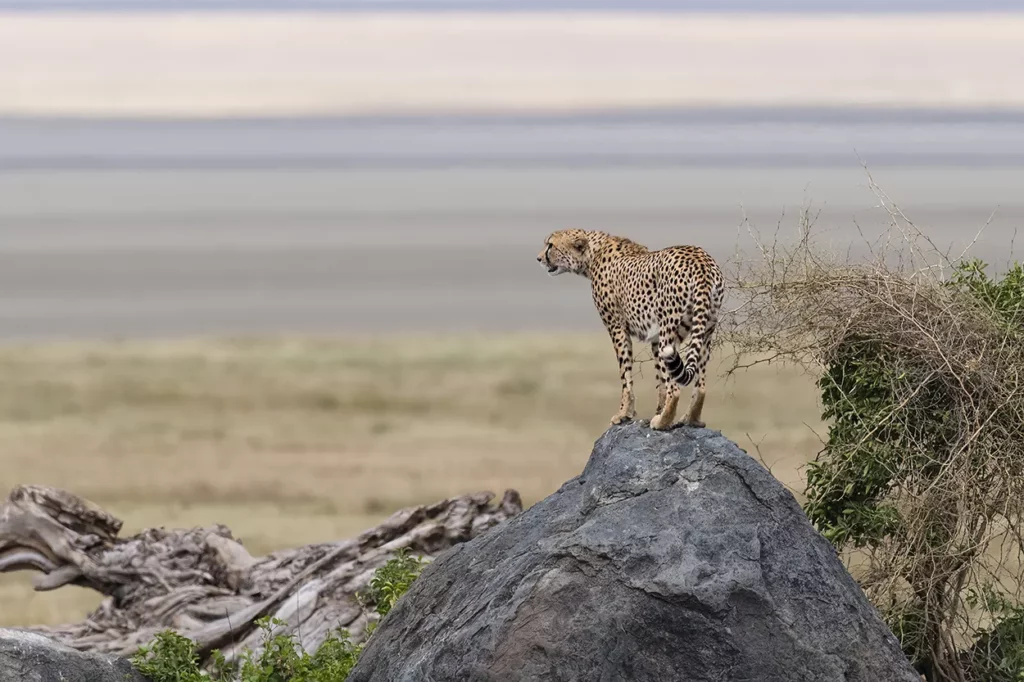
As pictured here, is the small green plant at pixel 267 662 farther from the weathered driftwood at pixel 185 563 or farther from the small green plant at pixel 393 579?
the weathered driftwood at pixel 185 563

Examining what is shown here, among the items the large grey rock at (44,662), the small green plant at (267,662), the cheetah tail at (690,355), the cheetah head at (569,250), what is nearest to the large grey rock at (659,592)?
the cheetah tail at (690,355)

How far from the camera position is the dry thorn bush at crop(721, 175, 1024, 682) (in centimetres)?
913

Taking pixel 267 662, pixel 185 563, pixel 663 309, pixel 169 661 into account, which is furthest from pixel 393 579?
pixel 663 309

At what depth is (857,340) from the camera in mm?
9438

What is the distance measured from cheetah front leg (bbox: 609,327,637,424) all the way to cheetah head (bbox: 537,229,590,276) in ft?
2.33

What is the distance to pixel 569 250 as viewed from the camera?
8.62 m

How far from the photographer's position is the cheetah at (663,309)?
756 cm

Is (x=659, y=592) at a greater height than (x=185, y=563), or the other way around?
(x=659, y=592)

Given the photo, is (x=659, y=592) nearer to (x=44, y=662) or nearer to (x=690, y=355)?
(x=690, y=355)

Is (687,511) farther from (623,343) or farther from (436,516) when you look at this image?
(436,516)

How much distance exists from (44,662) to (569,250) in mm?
4247

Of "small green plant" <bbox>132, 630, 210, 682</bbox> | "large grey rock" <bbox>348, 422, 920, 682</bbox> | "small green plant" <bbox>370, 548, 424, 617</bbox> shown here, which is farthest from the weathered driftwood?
"large grey rock" <bbox>348, 422, 920, 682</bbox>

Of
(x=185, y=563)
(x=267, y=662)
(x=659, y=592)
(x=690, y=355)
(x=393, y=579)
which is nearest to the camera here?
(x=659, y=592)

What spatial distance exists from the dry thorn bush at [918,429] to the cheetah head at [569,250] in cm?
158
